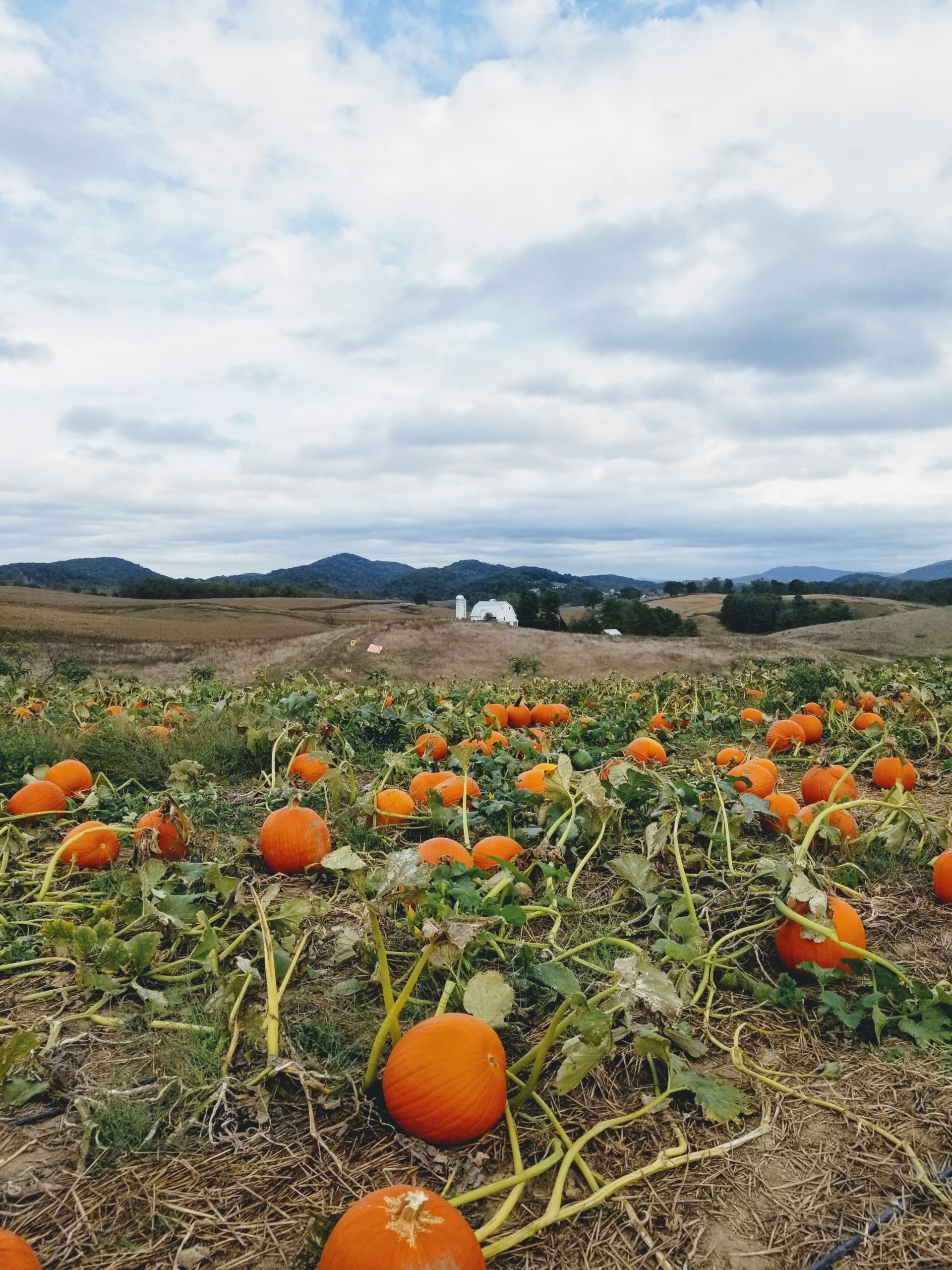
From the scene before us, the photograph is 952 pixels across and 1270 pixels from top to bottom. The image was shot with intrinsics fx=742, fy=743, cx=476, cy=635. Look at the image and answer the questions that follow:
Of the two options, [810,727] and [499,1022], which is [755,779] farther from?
[499,1022]

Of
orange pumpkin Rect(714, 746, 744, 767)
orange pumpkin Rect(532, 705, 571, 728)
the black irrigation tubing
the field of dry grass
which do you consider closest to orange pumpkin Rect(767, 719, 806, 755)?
orange pumpkin Rect(714, 746, 744, 767)

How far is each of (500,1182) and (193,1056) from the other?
100 cm

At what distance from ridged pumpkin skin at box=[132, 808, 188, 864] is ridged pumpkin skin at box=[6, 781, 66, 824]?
1047 mm

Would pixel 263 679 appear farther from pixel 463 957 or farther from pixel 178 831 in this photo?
pixel 463 957

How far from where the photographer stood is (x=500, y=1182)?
1.78 meters

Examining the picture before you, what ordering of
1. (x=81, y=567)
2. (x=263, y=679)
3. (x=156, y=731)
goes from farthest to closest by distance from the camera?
(x=81, y=567)
(x=263, y=679)
(x=156, y=731)

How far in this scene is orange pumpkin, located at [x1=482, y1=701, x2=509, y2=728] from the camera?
7.14 metres

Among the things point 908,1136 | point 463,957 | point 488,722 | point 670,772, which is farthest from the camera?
point 488,722

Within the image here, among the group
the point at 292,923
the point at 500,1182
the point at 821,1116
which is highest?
the point at 292,923

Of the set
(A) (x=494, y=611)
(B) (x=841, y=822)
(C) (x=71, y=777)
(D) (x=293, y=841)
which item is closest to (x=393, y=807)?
(D) (x=293, y=841)

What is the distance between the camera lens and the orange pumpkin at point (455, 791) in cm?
453

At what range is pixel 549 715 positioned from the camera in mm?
8172

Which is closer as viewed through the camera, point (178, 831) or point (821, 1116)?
point (821, 1116)

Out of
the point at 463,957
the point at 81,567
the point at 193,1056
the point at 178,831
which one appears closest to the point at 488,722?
the point at 178,831
